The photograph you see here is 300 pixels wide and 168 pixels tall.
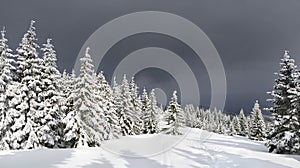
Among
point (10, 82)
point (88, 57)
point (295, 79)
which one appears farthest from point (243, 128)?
point (10, 82)

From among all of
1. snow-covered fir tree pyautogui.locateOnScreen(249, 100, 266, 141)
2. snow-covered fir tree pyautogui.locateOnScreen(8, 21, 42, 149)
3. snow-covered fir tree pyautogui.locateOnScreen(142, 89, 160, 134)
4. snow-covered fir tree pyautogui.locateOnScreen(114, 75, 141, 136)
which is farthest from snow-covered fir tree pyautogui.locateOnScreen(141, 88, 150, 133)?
snow-covered fir tree pyautogui.locateOnScreen(8, 21, 42, 149)

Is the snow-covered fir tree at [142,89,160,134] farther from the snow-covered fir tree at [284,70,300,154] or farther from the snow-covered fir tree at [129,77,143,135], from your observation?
the snow-covered fir tree at [284,70,300,154]

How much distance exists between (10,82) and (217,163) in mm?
18835

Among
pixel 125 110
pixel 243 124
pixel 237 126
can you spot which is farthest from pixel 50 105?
pixel 237 126

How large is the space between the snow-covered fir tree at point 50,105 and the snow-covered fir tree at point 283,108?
19373mm

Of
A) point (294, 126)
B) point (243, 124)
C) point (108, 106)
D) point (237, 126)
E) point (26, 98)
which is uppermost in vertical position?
point (243, 124)

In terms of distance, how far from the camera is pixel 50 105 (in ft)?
82.6

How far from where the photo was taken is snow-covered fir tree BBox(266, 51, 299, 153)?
79.0 feet

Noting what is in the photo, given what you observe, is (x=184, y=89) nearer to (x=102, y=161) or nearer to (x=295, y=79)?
(x=295, y=79)

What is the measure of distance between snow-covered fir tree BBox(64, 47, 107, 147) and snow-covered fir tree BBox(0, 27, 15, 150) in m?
4.97

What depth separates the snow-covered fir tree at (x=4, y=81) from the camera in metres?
23.6

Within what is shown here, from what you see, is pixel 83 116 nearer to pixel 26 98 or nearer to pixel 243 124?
pixel 26 98

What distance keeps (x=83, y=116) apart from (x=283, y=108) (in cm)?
1808

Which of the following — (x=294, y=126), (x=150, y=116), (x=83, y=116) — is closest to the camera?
(x=294, y=126)
